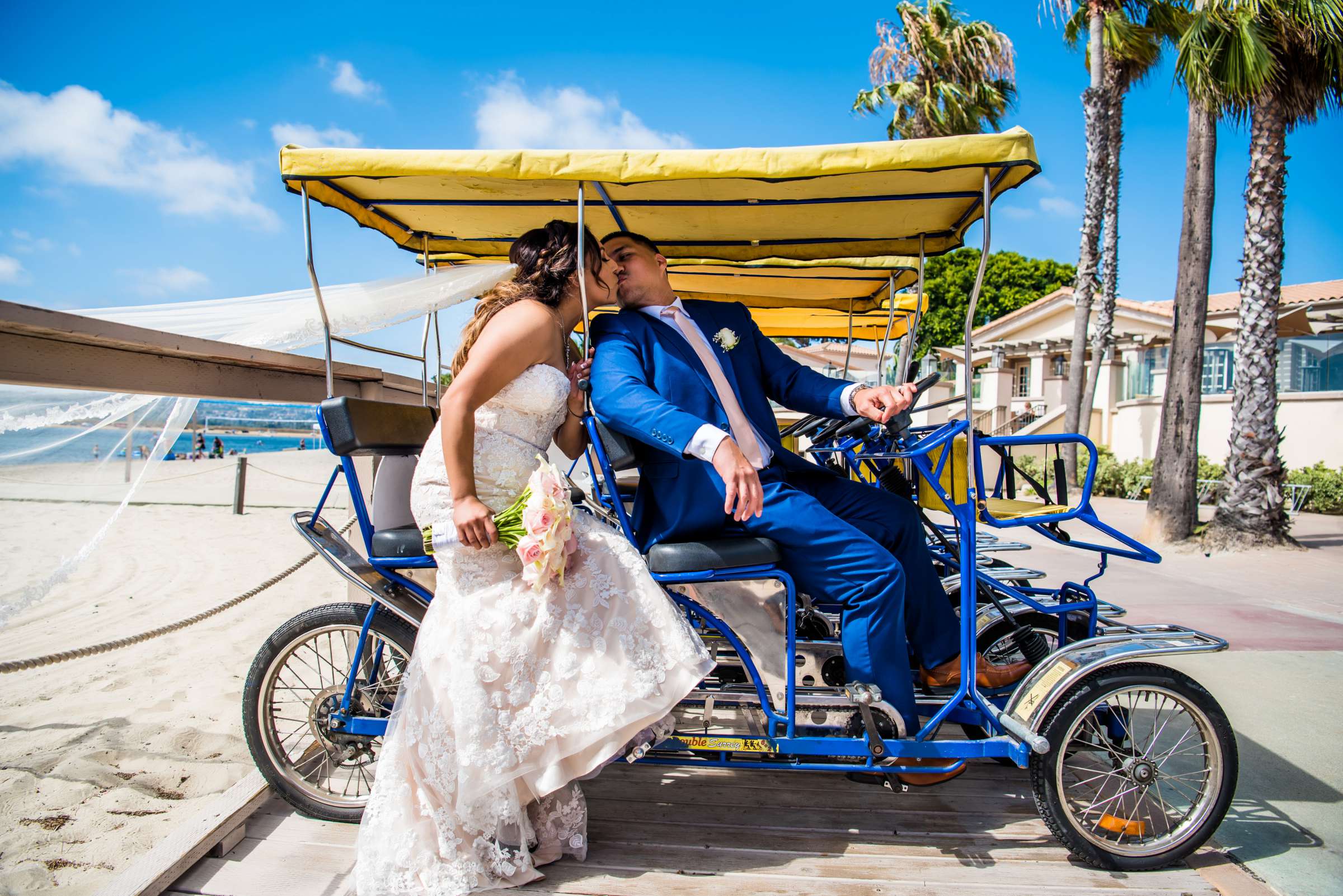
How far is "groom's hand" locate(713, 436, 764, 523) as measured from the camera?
2.25 meters

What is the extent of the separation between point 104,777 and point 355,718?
4.40ft

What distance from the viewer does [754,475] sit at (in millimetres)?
2297

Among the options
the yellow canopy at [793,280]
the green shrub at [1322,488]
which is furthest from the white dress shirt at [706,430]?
the green shrub at [1322,488]

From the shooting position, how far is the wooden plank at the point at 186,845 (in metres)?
2.21

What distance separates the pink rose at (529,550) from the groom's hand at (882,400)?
1.31 m

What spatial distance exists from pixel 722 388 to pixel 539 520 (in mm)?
918

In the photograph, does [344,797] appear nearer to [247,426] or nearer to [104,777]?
[104,777]

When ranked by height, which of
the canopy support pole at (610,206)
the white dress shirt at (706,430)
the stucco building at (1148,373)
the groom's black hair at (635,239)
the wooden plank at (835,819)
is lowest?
the wooden plank at (835,819)

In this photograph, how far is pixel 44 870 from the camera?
2445 millimetres

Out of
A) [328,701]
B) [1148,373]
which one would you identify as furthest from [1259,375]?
[1148,373]

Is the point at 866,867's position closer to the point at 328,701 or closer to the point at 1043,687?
the point at 1043,687

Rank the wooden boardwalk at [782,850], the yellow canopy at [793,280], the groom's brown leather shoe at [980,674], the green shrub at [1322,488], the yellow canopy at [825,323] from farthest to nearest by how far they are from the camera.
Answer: the green shrub at [1322,488], the yellow canopy at [825,323], the yellow canopy at [793,280], the groom's brown leather shoe at [980,674], the wooden boardwalk at [782,850]

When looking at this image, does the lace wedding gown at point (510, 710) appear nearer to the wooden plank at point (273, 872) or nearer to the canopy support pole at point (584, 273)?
the wooden plank at point (273, 872)

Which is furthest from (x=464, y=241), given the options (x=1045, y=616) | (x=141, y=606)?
(x=141, y=606)
